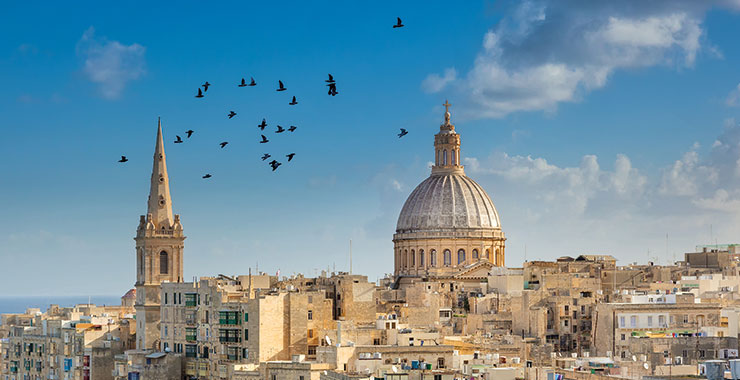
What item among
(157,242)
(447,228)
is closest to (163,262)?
Answer: (157,242)

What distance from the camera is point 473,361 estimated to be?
60906 mm

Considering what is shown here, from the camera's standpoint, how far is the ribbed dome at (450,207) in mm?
105438

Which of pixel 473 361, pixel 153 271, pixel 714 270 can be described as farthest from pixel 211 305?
pixel 714 270

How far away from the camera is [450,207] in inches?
4151

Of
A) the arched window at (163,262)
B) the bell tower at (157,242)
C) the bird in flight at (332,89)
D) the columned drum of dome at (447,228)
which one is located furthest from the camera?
the columned drum of dome at (447,228)

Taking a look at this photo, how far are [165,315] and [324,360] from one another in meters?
15.5

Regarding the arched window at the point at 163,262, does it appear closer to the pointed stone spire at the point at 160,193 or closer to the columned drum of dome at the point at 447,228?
the pointed stone spire at the point at 160,193

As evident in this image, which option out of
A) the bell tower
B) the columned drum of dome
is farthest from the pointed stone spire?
the columned drum of dome

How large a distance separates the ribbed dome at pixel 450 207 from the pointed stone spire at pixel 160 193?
83.7 feet

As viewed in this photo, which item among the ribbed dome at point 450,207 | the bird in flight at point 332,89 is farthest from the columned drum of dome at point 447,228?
the bird in flight at point 332,89

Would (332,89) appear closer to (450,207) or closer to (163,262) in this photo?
(163,262)

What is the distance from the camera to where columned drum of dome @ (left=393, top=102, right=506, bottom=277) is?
105m

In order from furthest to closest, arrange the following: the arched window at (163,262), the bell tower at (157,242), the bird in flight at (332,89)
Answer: the arched window at (163,262) → the bell tower at (157,242) → the bird in flight at (332,89)

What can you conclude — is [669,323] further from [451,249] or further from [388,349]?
[451,249]
